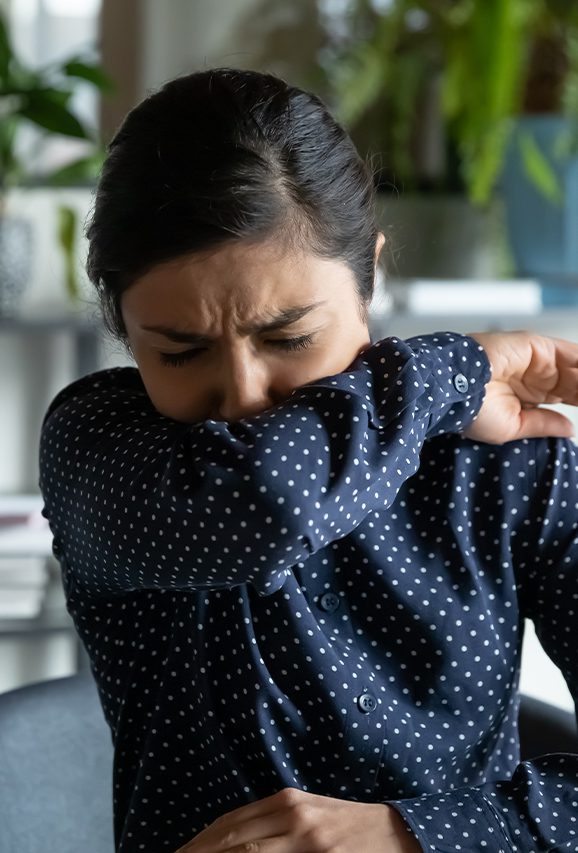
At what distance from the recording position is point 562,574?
3.43 ft

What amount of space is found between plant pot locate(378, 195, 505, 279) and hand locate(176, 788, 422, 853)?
1.87 metres

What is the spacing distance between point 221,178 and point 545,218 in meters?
1.78

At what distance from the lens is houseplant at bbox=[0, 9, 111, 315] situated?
87.0 inches

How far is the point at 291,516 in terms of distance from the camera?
33.8 inches

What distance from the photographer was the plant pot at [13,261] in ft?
7.47

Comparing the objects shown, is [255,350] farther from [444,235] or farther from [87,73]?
[444,235]

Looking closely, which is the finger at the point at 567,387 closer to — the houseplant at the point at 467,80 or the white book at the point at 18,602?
the houseplant at the point at 467,80

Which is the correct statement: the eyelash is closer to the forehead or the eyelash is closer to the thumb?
the forehead

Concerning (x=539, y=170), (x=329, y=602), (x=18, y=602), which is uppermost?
(x=539, y=170)

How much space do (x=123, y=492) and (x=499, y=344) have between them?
0.38m

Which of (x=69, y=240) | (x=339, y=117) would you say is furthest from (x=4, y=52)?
(x=339, y=117)

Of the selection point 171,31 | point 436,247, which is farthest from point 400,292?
point 171,31

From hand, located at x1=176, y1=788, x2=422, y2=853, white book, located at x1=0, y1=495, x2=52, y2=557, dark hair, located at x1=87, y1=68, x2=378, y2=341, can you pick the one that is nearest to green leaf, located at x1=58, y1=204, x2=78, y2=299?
white book, located at x1=0, y1=495, x2=52, y2=557

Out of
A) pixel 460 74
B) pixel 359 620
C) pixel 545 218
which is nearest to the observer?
pixel 359 620
